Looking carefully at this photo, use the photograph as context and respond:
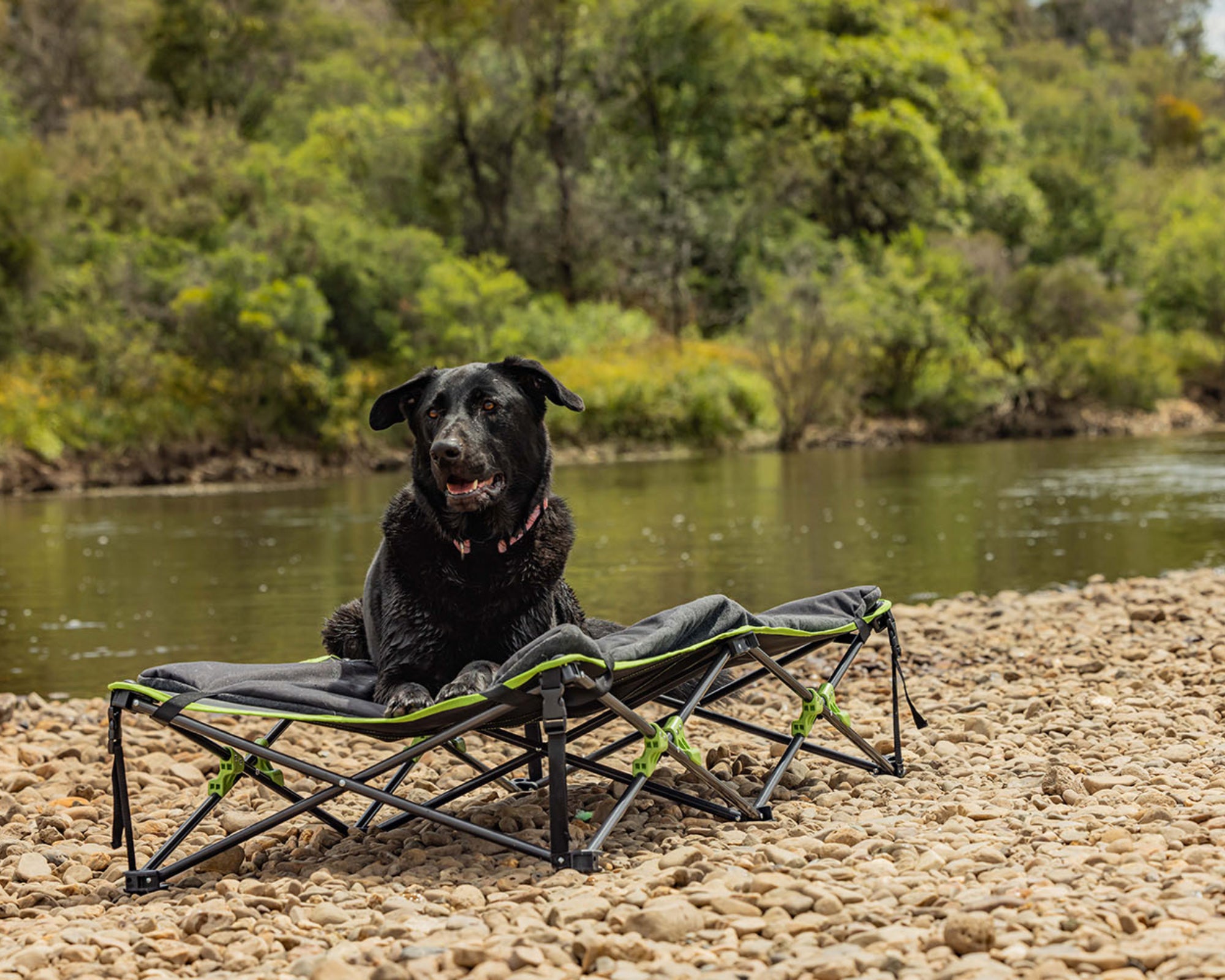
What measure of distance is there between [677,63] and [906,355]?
581 inches

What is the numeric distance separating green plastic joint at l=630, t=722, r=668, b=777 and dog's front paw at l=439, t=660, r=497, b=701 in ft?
1.56

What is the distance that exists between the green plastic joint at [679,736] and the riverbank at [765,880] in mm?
231

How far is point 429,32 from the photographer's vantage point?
4009cm

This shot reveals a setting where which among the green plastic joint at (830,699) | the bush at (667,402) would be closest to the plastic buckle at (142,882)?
the green plastic joint at (830,699)

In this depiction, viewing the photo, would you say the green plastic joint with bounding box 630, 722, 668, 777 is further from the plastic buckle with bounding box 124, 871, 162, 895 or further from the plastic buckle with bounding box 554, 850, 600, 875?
the plastic buckle with bounding box 124, 871, 162, 895

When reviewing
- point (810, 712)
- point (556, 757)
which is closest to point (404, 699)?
point (556, 757)

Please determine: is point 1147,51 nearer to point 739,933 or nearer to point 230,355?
point 230,355

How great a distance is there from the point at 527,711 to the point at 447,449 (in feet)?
2.51

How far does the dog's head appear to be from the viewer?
3.78m

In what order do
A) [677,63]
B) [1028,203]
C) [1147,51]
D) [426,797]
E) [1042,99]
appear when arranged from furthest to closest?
1. [1147,51]
2. [1042,99]
3. [1028,203]
4. [677,63]
5. [426,797]

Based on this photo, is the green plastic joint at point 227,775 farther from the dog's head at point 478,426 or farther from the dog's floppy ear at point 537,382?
the dog's floppy ear at point 537,382

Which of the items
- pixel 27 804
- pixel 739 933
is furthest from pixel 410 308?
pixel 739 933

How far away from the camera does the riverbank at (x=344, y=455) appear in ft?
100

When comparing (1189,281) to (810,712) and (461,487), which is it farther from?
(461,487)
